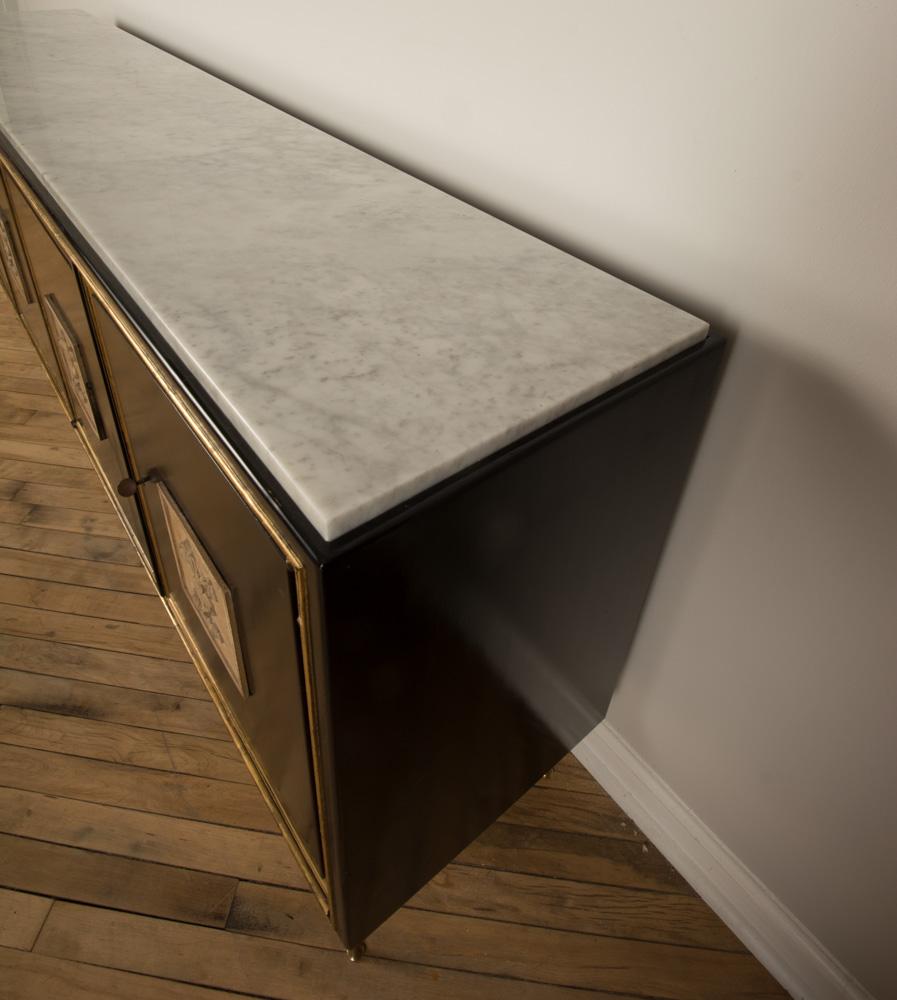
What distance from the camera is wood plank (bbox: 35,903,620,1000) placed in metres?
1.00

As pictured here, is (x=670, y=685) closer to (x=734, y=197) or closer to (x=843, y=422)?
(x=843, y=422)

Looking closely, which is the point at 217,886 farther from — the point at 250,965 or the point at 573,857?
the point at 573,857

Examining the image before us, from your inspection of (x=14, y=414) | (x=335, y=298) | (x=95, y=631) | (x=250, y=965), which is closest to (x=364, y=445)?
(x=335, y=298)

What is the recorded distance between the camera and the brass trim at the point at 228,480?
575mm

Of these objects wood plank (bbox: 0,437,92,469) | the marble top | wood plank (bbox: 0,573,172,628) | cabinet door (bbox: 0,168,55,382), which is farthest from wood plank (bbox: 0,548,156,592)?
the marble top

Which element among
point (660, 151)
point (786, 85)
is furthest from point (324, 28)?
point (786, 85)

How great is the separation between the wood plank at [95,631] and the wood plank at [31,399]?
0.66 meters

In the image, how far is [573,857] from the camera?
3.76 feet

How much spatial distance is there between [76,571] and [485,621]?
1113 mm

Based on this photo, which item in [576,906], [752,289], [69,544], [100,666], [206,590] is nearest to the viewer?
[752,289]

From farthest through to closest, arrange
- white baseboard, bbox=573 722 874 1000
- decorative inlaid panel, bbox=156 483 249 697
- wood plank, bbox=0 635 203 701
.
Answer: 1. wood plank, bbox=0 635 203 701
2. white baseboard, bbox=573 722 874 1000
3. decorative inlaid panel, bbox=156 483 249 697

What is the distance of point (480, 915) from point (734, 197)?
39.4 inches

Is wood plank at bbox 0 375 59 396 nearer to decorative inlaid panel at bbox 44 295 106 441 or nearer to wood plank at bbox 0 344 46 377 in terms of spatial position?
wood plank at bbox 0 344 46 377

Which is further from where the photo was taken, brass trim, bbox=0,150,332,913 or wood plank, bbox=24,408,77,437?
wood plank, bbox=24,408,77,437
